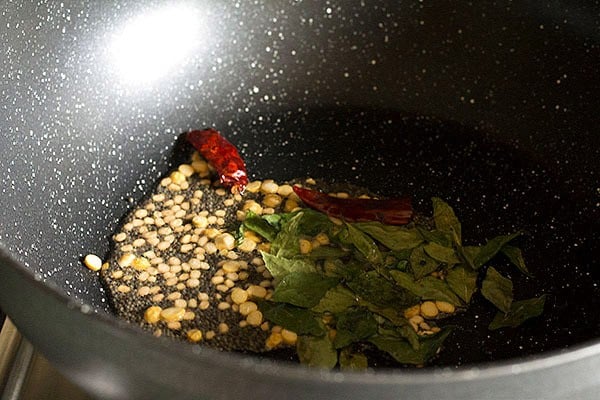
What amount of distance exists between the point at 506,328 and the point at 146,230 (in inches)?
19.2

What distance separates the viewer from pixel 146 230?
3.70ft

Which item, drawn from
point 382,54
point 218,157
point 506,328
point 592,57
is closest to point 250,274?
point 218,157

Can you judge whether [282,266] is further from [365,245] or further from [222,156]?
[222,156]

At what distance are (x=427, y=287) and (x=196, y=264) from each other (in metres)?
0.30

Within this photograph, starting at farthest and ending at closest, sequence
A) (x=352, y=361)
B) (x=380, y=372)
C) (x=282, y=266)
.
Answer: (x=282, y=266)
(x=352, y=361)
(x=380, y=372)

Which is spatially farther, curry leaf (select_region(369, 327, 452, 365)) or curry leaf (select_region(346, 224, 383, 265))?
curry leaf (select_region(346, 224, 383, 265))

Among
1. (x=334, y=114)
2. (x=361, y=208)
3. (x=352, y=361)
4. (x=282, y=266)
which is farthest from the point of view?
(x=334, y=114)

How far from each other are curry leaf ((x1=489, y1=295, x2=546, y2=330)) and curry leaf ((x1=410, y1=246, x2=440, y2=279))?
101 mm

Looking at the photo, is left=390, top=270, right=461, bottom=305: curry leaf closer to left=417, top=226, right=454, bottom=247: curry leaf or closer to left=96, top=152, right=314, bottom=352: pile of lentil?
left=417, top=226, right=454, bottom=247: curry leaf

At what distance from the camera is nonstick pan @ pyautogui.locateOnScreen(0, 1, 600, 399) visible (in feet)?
3.41

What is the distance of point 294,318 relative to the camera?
99 cm

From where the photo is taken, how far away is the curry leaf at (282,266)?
3.42 feet

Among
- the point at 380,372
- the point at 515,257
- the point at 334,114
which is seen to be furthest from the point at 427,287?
the point at 380,372

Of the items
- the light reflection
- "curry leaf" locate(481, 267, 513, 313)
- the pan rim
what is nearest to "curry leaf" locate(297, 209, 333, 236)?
"curry leaf" locate(481, 267, 513, 313)
